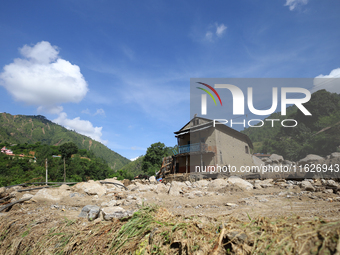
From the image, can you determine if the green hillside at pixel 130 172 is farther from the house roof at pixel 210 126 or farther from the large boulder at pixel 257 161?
the large boulder at pixel 257 161

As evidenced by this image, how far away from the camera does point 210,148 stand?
1839cm

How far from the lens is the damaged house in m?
18.4

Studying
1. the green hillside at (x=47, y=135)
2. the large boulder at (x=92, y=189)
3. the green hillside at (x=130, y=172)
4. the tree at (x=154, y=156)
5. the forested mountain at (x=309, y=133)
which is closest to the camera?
the large boulder at (x=92, y=189)

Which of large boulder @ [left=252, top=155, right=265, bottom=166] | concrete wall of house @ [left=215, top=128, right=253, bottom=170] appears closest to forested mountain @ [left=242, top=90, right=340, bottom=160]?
concrete wall of house @ [left=215, top=128, right=253, bottom=170]

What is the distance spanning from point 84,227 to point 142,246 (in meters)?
1.01

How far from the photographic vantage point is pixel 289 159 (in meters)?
16.1

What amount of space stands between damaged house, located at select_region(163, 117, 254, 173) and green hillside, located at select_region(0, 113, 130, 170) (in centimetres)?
8538

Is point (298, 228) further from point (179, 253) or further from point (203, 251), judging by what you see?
point (179, 253)

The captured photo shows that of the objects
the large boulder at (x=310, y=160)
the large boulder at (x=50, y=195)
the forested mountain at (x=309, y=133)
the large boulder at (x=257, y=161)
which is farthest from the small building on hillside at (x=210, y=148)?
the large boulder at (x=50, y=195)

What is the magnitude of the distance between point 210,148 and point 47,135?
456ft

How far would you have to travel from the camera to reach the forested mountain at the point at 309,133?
15147mm

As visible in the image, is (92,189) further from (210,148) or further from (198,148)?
(210,148)

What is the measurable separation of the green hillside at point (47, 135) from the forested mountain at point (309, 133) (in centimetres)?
9218

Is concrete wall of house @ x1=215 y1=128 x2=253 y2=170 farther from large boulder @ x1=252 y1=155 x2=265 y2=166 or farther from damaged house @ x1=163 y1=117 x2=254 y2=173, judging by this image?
large boulder @ x1=252 y1=155 x2=265 y2=166
